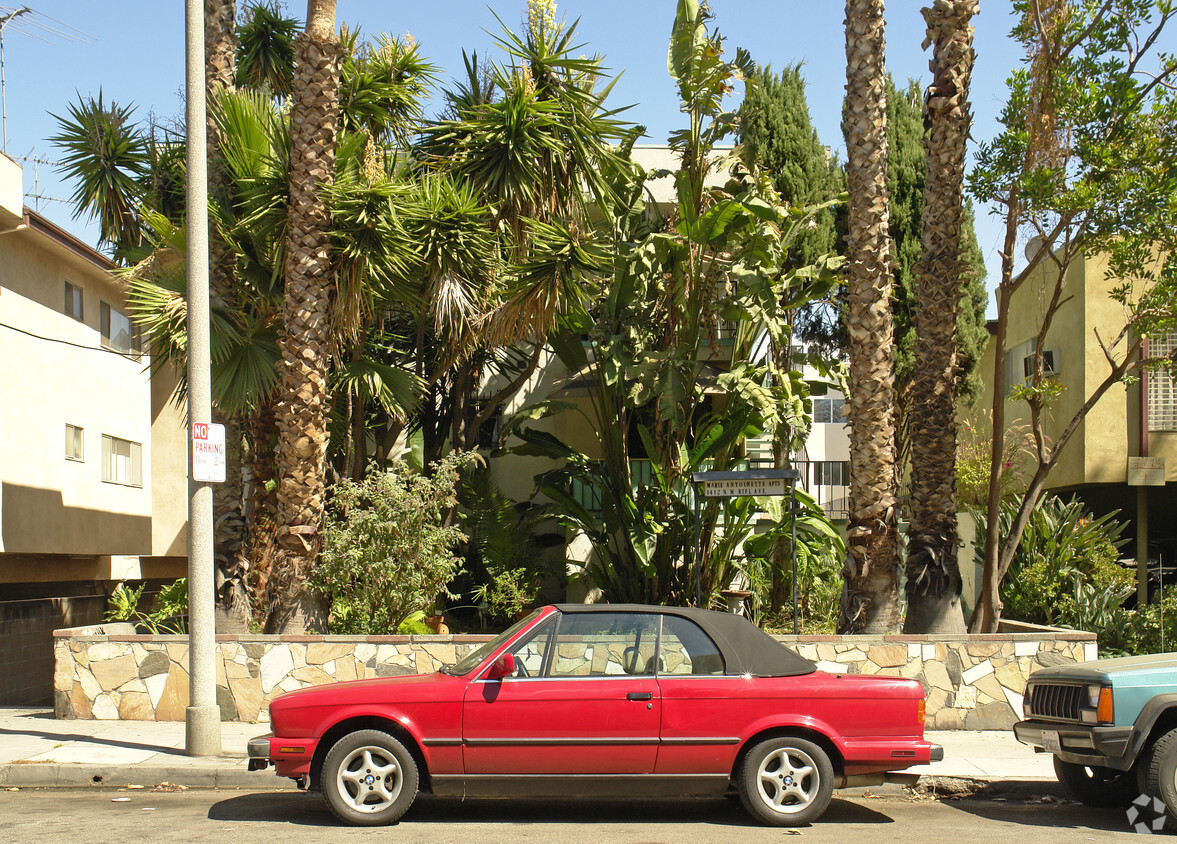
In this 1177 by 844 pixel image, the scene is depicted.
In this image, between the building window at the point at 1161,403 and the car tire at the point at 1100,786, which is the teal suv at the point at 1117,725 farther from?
the building window at the point at 1161,403

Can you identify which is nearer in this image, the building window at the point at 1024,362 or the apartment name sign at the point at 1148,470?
the apartment name sign at the point at 1148,470

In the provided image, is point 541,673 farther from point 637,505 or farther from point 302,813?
point 637,505

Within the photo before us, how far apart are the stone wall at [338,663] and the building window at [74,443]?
9624mm

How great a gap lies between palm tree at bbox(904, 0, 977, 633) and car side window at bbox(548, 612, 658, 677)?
5.77 metres

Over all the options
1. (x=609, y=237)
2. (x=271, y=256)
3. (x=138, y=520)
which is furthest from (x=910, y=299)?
(x=138, y=520)

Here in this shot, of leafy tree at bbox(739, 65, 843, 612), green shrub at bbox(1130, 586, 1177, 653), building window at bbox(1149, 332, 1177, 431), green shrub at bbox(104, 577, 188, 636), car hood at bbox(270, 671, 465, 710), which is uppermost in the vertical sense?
leafy tree at bbox(739, 65, 843, 612)

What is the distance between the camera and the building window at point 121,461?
70.6 ft

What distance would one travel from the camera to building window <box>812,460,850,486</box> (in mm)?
34469

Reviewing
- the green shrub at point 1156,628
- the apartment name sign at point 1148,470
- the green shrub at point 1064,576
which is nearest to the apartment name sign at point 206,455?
the green shrub at point 1064,576

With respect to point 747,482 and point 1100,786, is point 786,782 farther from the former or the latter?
point 747,482

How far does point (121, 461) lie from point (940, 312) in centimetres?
1766

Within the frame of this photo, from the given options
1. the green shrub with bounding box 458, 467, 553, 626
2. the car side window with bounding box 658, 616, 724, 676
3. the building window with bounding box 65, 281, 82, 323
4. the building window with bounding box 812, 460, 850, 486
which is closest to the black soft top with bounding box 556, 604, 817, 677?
the car side window with bounding box 658, 616, 724, 676

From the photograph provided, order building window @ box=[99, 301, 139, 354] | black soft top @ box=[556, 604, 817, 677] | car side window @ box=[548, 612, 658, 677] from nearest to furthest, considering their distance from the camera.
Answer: car side window @ box=[548, 612, 658, 677] → black soft top @ box=[556, 604, 817, 677] → building window @ box=[99, 301, 139, 354]

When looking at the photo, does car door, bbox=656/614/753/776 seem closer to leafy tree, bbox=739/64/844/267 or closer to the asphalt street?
the asphalt street
